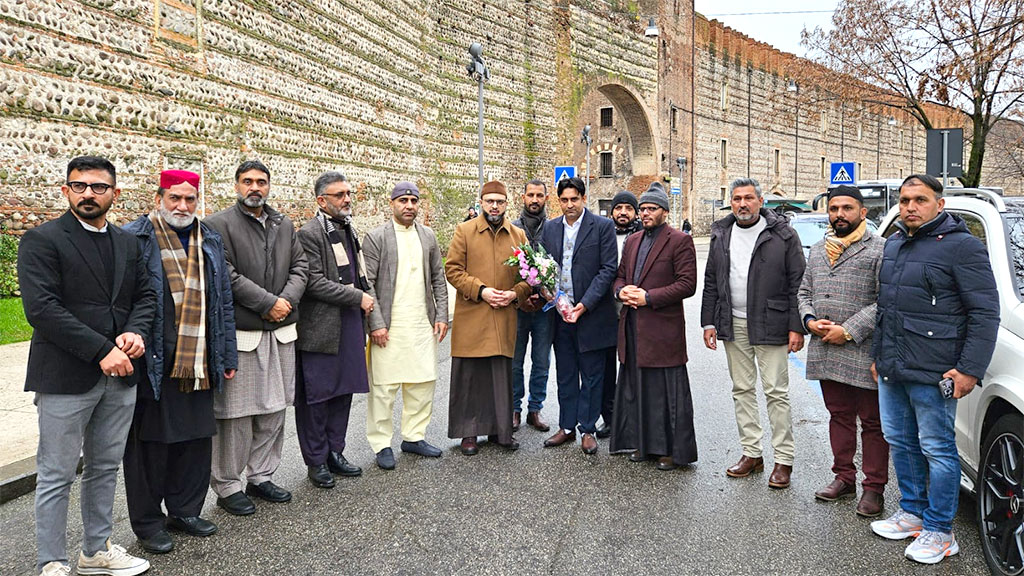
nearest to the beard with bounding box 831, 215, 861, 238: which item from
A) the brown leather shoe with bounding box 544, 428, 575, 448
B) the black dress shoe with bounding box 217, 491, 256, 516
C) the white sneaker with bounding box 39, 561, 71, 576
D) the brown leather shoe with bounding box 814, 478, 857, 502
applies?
the brown leather shoe with bounding box 814, 478, 857, 502

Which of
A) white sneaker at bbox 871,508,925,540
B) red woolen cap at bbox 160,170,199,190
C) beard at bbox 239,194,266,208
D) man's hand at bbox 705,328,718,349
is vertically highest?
red woolen cap at bbox 160,170,199,190

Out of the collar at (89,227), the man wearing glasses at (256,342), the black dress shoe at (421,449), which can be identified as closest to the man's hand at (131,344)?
the collar at (89,227)

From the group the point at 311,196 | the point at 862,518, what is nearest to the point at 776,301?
the point at 862,518

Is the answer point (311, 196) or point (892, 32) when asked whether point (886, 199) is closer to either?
point (892, 32)

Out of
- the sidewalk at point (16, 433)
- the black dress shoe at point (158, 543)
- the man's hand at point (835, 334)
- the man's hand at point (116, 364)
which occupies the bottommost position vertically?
the black dress shoe at point (158, 543)

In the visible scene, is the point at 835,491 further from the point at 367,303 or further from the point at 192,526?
the point at 192,526

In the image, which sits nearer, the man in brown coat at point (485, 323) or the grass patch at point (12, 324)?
the man in brown coat at point (485, 323)

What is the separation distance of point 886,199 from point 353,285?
18.2 m

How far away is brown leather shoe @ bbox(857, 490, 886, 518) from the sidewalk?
503 cm

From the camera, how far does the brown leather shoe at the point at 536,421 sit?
6.23m

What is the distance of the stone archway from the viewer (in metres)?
33.2

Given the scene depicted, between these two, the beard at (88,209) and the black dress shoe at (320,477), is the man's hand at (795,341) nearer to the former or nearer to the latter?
the black dress shoe at (320,477)

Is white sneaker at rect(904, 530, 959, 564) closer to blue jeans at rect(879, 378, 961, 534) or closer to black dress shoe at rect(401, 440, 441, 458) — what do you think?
blue jeans at rect(879, 378, 961, 534)

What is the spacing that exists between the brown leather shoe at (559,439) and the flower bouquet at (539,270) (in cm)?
90
